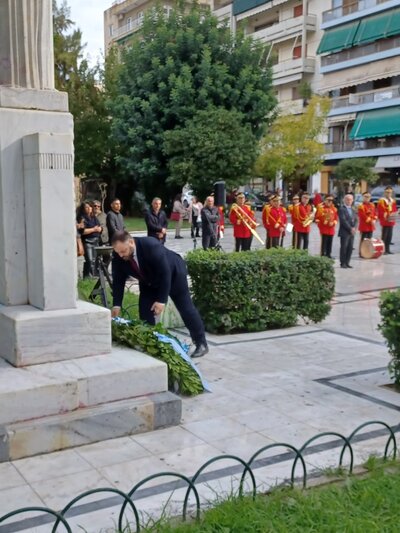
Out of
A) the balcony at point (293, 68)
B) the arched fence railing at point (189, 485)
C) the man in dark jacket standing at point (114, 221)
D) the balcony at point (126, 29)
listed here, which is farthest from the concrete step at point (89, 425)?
the balcony at point (126, 29)

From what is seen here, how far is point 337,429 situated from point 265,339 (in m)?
3.14

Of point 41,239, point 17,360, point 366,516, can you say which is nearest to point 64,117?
point 41,239

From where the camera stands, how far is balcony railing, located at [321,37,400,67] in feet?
146

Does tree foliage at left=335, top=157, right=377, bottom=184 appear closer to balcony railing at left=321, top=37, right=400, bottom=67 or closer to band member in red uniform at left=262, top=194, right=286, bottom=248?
balcony railing at left=321, top=37, right=400, bottom=67

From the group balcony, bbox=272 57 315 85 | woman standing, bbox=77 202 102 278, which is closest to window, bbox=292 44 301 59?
balcony, bbox=272 57 315 85

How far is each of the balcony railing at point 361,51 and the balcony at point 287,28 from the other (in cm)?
320

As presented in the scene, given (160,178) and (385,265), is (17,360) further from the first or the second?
(160,178)

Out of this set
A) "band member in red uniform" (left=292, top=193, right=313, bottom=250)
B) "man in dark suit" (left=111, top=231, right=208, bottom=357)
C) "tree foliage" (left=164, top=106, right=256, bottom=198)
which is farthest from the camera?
"tree foliage" (left=164, top=106, right=256, bottom=198)

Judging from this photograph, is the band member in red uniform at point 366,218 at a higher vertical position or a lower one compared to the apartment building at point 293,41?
lower

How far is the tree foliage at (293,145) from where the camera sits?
4028cm

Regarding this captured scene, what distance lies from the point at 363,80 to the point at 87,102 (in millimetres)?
22153

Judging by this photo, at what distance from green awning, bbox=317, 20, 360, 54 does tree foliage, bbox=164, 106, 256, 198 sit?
23.9m

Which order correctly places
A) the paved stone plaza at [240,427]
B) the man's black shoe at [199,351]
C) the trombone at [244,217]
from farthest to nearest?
the trombone at [244,217]
the man's black shoe at [199,351]
the paved stone plaza at [240,427]

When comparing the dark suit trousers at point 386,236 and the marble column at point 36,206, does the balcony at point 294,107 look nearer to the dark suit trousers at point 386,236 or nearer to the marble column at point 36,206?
the dark suit trousers at point 386,236
